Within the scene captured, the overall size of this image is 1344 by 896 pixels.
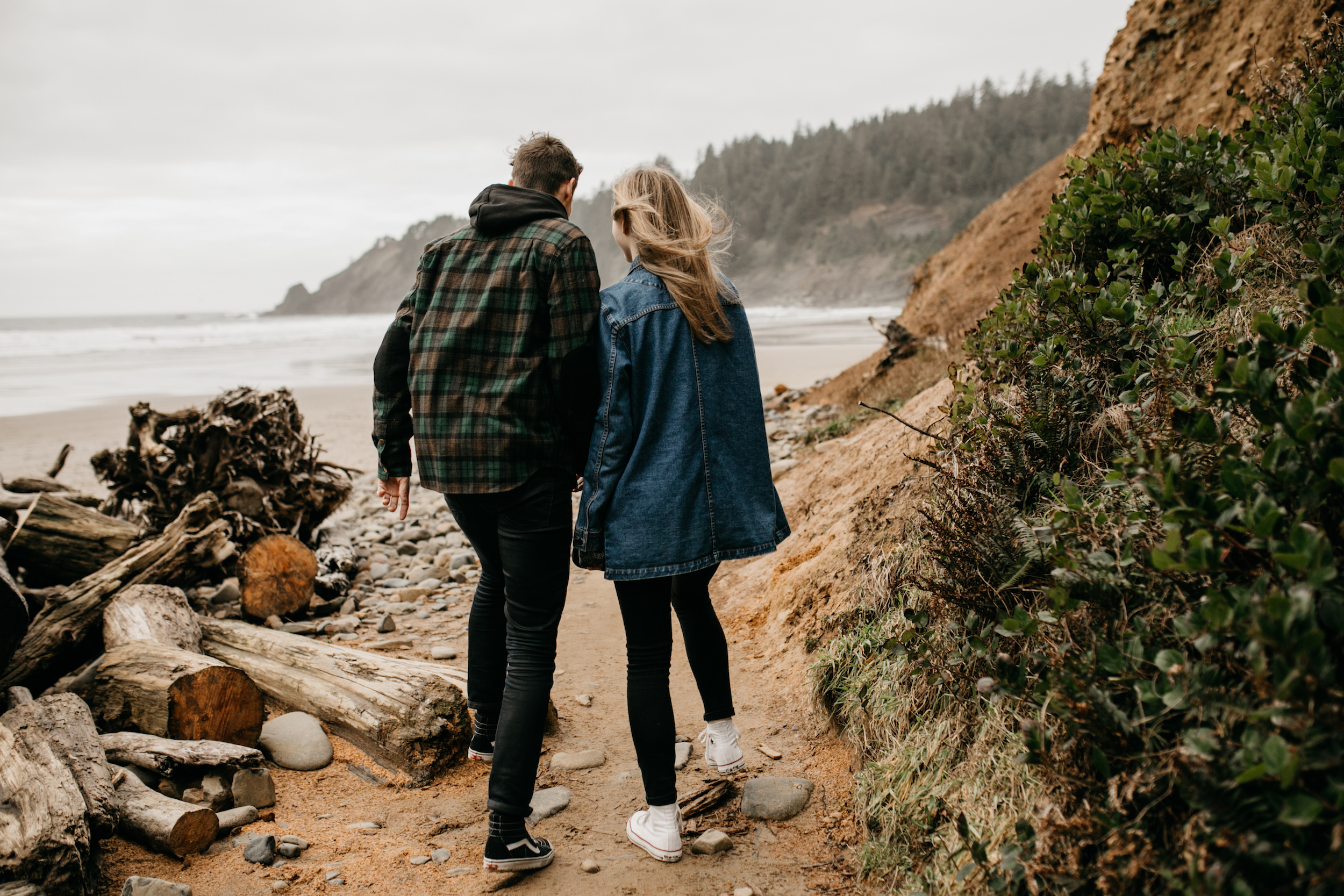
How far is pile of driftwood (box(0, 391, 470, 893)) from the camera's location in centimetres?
283

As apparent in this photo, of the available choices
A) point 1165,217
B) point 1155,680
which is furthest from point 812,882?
point 1165,217

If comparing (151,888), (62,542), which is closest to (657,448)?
(151,888)

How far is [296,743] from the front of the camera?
356cm

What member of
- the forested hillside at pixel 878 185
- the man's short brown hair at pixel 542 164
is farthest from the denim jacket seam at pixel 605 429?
the forested hillside at pixel 878 185

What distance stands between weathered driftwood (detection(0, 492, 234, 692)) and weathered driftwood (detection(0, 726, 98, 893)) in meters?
1.30

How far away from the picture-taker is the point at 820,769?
3281 mm

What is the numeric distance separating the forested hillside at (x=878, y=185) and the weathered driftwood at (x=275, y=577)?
4839 cm

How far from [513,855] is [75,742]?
6.03 feet

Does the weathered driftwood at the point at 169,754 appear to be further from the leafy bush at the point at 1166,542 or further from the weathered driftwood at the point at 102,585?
the leafy bush at the point at 1166,542

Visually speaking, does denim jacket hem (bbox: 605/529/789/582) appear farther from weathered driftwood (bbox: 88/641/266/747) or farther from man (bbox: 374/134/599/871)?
weathered driftwood (bbox: 88/641/266/747)

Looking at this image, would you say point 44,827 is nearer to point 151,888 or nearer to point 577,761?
point 151,888

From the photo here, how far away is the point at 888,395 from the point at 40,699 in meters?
6.63

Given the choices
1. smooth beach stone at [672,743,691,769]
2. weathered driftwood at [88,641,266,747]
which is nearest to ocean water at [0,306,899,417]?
weathered driftwood at [88,641,266,747]

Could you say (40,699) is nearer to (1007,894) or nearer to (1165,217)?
(1007,894)
